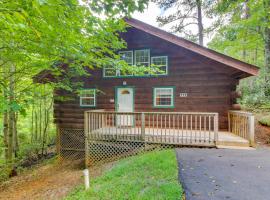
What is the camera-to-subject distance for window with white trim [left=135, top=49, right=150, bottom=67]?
9.27 meters

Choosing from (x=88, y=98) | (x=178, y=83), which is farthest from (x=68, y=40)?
(x=88, y=98)

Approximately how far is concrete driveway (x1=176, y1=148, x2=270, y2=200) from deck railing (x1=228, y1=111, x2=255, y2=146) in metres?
0.64

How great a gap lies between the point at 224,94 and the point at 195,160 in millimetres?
4227

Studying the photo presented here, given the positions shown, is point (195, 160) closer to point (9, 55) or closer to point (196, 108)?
point (196, 108)

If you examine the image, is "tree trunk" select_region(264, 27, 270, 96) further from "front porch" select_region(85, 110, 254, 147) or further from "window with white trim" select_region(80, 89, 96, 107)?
"window with white trim" select_region(80, 89, 96, 107)

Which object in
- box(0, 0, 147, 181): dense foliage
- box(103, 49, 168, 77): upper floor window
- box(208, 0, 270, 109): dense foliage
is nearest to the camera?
box(0, 0, 147, 181): dense foliage

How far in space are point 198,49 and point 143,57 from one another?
9.36ft

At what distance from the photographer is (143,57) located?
9.38m

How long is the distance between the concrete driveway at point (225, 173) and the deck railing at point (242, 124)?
25.1 inches

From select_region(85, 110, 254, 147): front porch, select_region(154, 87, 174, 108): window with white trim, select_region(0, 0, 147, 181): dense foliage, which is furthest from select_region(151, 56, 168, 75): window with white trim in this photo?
select_region(0, 0, 147, 181): dense foliage

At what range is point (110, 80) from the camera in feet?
31.8

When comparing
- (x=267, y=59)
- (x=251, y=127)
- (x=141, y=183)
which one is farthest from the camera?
(x=267, y=59)

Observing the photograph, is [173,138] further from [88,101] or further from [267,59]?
[267,59]

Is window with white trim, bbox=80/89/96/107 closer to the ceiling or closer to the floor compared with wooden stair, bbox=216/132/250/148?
closer to the ceiling
